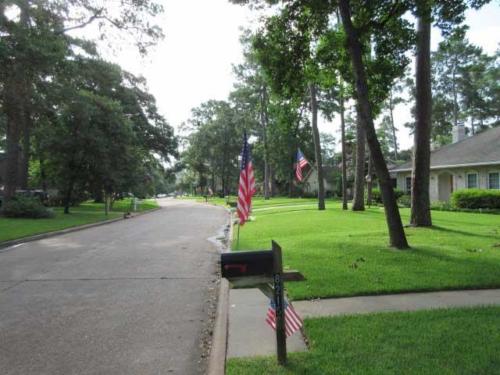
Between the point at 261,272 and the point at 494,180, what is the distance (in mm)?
26640

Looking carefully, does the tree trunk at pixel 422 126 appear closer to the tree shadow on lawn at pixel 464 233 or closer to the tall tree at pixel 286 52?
the tree shadow on lawn at pixel 464 233

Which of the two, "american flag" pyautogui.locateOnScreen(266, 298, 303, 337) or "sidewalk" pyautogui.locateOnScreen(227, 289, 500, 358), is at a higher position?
"american flag" pyautogui.locateOnScreen(266, 298, 303, 337)

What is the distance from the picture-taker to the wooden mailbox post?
13.1 ft

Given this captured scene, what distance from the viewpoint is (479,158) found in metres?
26.9

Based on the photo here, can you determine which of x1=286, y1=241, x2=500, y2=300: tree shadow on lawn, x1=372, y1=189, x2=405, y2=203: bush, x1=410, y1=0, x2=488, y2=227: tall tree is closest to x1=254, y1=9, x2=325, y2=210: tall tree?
x1=410, y1=0, x2=488, y2=227: tall tree

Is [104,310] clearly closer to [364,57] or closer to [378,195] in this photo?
[364,57]

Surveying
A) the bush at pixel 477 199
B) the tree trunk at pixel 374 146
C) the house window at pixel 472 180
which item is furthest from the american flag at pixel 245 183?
the house window at pixel 472 180

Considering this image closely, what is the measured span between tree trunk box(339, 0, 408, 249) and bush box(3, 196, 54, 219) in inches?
796

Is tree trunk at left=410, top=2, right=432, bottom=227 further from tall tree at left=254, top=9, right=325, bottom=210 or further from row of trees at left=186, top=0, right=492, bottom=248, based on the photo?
tall tree at left=254, top=9, right=325, bottom=210

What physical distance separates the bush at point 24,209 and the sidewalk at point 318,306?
812 inches

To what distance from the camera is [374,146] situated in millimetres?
10180

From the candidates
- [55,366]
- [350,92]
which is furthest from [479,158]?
[55,366]

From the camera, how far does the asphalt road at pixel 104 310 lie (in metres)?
4.47

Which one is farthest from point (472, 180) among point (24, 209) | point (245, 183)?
point (24, 209)
